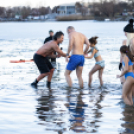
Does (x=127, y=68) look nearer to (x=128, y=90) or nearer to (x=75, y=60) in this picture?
(x=128, y=90)

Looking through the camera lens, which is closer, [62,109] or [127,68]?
[127,68]

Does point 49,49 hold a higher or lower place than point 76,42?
lower

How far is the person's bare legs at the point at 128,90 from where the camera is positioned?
705cm

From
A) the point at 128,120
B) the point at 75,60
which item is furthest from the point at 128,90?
the point at 75,60

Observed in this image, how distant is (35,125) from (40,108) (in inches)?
49.8

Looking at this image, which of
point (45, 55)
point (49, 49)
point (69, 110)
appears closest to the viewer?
point (69, 110)

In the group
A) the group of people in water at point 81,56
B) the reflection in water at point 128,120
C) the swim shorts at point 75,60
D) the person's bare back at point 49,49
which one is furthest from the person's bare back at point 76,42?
the reflection in water at point 128,120

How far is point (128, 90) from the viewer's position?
7.25m

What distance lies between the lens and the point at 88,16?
198625mm

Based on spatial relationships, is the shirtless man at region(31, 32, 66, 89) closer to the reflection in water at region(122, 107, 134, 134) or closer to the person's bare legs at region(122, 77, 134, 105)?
the person's bare legs at region(122, 77, 134, 105)

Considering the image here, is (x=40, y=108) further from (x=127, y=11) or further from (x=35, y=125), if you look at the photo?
(x=127, y=11)

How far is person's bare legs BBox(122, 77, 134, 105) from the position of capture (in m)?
7.05

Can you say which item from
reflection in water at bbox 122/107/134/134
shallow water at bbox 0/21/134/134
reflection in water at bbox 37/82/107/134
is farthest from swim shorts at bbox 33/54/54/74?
reflection in water at bbox 122/107/134/134

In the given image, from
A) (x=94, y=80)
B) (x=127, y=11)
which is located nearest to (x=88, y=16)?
(x=127, y=11)
